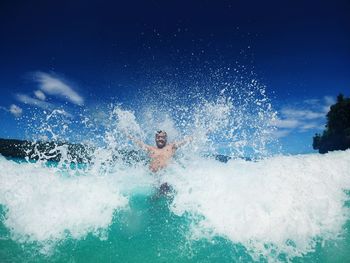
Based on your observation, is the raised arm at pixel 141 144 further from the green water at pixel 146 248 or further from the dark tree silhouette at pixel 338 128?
the dark tree silhouette at pixel 338 128

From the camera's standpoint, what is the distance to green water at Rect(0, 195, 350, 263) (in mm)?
4570

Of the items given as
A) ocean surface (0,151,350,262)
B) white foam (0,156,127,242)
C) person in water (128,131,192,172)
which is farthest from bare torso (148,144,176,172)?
white foam (0,156,127,242)

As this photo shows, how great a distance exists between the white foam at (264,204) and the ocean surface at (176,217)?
22mm

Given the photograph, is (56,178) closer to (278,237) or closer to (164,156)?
(164,156)

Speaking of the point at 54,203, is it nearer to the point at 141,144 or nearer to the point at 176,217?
the point at 176,217

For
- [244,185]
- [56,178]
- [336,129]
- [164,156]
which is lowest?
[244,185]

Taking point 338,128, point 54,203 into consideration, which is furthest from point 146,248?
point 338,128

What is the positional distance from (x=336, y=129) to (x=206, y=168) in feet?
148

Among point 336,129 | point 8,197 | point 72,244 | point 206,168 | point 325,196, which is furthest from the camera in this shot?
point 336,129

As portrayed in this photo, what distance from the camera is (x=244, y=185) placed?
6695mm

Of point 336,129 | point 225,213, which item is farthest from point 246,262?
point 336,129

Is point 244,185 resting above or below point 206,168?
below

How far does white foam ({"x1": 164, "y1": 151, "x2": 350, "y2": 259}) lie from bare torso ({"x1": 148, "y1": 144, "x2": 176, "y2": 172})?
0.65 m

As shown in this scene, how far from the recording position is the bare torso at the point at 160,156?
28.8 feet
